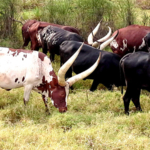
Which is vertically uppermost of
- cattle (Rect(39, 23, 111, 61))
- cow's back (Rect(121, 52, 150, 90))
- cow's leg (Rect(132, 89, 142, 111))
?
cow's back (Rect(121, 52, 150, 90))

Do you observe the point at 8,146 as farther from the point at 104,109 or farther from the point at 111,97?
the point at 111,97

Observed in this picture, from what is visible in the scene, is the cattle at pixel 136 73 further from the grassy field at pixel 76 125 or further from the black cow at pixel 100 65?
the black cow at pixel 100 65

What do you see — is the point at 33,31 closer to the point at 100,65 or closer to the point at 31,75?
the point at 100,65

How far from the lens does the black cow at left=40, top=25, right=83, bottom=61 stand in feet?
24.5

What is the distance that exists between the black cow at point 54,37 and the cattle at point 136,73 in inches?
103

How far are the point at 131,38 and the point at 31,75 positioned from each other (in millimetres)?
3782

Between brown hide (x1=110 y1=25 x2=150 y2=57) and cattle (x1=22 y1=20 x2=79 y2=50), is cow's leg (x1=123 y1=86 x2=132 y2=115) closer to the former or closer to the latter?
brown hide (x1=110 y1=25 x2=150 y2=57)

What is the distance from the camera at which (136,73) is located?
192 inches

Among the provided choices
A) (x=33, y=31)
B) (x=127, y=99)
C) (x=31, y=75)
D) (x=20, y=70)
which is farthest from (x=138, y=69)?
(x=33, y=31)

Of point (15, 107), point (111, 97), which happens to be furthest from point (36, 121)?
point (111, 97)

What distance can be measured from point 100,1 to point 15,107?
5.99m

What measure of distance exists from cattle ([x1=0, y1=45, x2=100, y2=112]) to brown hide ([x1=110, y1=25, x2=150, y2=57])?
3.33 m

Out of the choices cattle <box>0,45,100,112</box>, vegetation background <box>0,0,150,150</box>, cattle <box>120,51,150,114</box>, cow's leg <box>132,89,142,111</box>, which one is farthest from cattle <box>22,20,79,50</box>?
cow's leg <box>132,89,142,111</box>

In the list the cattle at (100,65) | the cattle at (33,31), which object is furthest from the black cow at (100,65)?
the cattle at (33,31)
